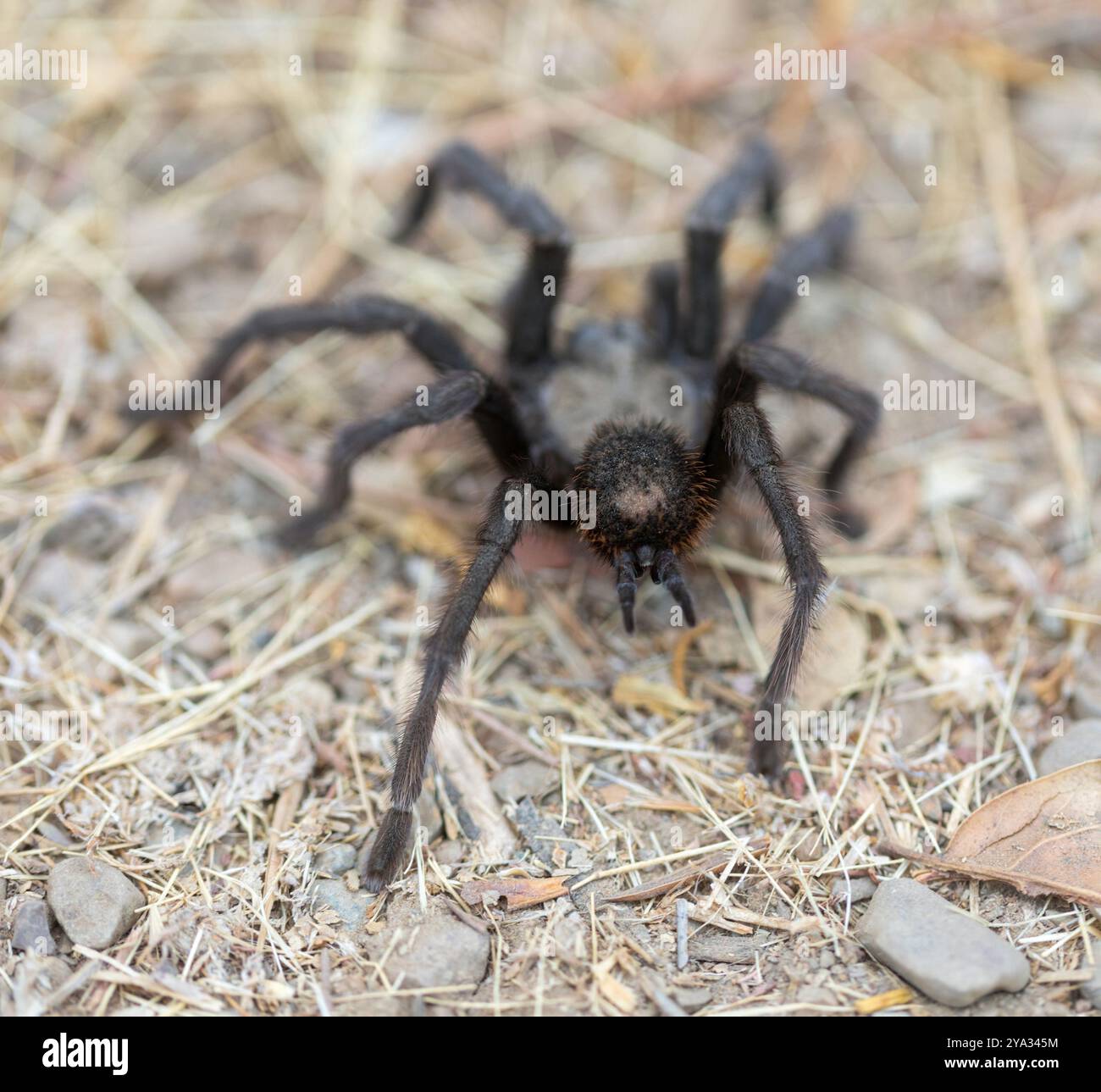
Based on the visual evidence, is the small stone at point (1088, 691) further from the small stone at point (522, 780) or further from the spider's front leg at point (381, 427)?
the spider's front leg at point (381, 427)

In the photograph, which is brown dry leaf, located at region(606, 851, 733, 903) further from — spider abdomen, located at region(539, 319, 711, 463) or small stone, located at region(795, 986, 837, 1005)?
spider abdomen, located at region(539, 319, 711, 463)

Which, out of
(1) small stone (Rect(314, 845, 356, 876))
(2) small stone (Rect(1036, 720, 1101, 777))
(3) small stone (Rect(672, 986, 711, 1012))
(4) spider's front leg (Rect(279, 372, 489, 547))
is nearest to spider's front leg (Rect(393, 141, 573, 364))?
(4) spider's front leg (Rect(279, 372, 489, 547))

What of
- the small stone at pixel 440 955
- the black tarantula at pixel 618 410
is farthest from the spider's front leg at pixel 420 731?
the small stone at pixel 440 955

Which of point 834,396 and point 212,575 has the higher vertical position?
point 834,396

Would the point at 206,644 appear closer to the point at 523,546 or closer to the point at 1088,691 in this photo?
the point at 523,546

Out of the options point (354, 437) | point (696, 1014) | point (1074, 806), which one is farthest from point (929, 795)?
point (354, 437)

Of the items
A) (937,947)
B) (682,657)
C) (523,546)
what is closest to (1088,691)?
(937,947)

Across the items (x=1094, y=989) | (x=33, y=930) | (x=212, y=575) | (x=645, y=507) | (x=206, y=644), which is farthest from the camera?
(x=212, y=575)
